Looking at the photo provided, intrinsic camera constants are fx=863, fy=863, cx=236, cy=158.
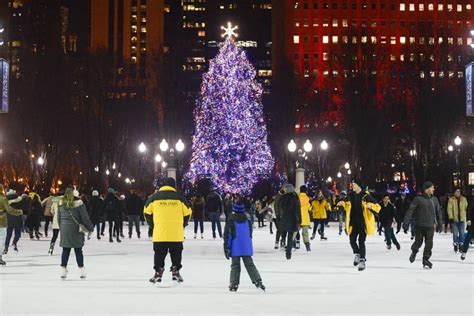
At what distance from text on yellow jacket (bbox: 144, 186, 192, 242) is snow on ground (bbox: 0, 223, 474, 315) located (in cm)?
80

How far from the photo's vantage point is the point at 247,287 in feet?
43.5

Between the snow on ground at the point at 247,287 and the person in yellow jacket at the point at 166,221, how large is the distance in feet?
1.70

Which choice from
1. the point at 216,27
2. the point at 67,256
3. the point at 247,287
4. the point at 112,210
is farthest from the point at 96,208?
the point at 216,27

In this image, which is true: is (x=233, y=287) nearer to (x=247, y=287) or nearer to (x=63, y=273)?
(x=247, y=287)

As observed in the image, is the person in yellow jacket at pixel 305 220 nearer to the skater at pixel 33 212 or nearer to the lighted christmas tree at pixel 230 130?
the skater at pixel 33 212

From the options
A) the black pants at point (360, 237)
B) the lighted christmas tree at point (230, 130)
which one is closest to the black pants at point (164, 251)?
the black pants at point (360, 237)

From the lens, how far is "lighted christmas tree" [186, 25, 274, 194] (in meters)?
49.7

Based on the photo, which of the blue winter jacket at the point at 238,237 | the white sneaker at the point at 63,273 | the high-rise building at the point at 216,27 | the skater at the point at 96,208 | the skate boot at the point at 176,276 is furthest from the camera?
the high-rise building at the point at 216,27

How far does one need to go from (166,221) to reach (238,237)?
1.26 m

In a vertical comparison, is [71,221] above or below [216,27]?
below

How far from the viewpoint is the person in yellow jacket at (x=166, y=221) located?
13391 mm

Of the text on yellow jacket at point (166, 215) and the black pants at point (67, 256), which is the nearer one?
the text on yellow jacket at point (166, 215)

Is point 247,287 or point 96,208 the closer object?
point 247,287

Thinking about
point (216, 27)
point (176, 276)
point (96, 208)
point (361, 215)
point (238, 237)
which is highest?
point (216, 27)
